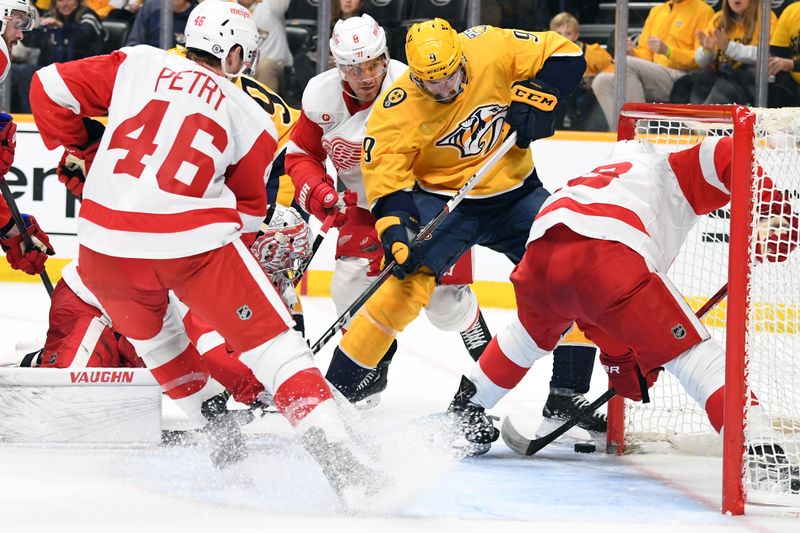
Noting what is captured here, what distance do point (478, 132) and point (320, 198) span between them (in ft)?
1.79

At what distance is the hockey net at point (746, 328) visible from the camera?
2590mm

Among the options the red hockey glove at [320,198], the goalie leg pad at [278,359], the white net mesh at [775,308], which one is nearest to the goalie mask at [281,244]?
the red hockey glove at [320,198]

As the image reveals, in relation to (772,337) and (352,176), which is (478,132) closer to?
(352,176)

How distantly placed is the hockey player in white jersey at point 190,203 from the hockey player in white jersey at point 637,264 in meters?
0.63

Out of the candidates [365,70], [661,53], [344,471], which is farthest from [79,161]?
[661,53]

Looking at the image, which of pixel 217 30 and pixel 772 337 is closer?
pixel 217 30

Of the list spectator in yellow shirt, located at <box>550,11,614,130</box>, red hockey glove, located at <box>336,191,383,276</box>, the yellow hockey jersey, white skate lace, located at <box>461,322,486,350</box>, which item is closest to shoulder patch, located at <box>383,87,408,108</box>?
the yellow hockey jersey

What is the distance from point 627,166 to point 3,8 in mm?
1863

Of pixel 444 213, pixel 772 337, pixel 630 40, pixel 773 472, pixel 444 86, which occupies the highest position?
pixel 630 40

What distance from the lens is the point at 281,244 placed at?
358 cm

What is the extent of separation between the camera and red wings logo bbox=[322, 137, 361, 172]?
3.86 metres

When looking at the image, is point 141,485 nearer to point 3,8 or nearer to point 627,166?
point 627,166

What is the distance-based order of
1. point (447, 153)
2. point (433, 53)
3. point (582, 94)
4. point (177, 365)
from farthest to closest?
point (582, 94)
point (447, 153)
point (433, 53)
point (177, 365)

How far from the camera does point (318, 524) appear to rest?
99.0 inches
